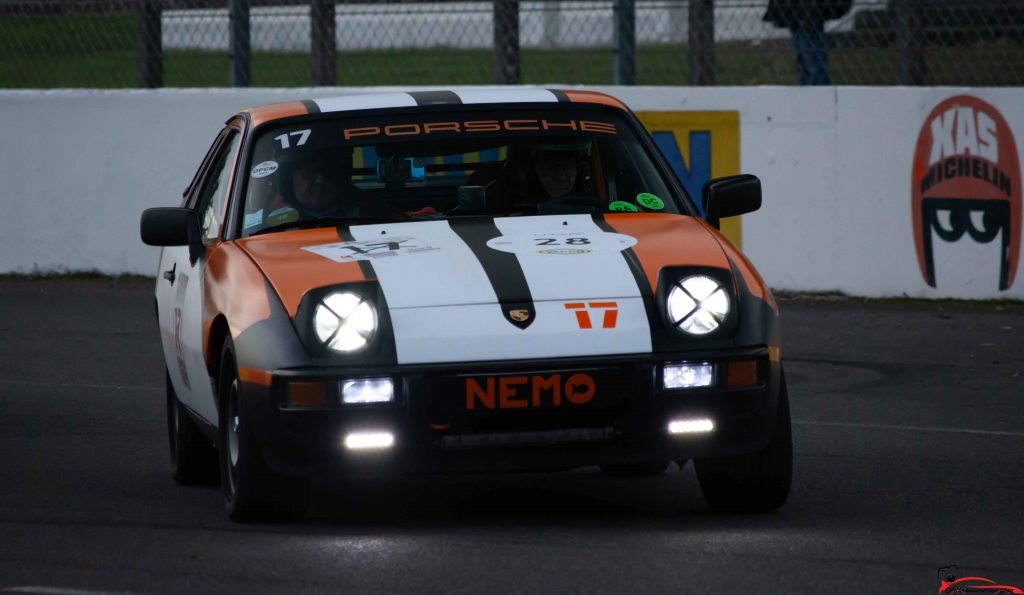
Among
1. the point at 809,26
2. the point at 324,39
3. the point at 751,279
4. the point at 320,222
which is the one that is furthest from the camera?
the point at 324,39

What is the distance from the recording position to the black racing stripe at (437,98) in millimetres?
6848

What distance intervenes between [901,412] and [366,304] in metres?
3.72

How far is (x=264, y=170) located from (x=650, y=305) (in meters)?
1.66

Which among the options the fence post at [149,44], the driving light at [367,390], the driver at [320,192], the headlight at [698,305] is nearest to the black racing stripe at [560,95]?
the driver at [320,192]

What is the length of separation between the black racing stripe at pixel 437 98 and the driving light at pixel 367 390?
170 cm

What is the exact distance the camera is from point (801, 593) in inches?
188

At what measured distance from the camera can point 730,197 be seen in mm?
6629

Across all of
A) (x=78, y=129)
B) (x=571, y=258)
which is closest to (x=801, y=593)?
(x=571, y=258)

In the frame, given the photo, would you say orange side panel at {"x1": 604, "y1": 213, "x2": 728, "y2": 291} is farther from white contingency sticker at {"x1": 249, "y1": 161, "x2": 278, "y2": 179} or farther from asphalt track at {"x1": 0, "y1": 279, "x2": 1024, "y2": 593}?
white contingency sticker at {"x1": 249, "y1": 161, "x2": 278, "y2": 179}

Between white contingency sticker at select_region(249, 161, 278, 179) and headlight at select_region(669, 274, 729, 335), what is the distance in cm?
165

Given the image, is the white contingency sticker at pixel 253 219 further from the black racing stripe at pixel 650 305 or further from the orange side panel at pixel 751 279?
the orange side panel at pixel 751 279

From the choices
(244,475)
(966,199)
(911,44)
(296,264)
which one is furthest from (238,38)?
(244,475)

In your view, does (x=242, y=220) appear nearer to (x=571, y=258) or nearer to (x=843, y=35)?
(x=571, y=258)

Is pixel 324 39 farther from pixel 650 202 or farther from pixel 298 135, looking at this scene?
pixel 650 202
